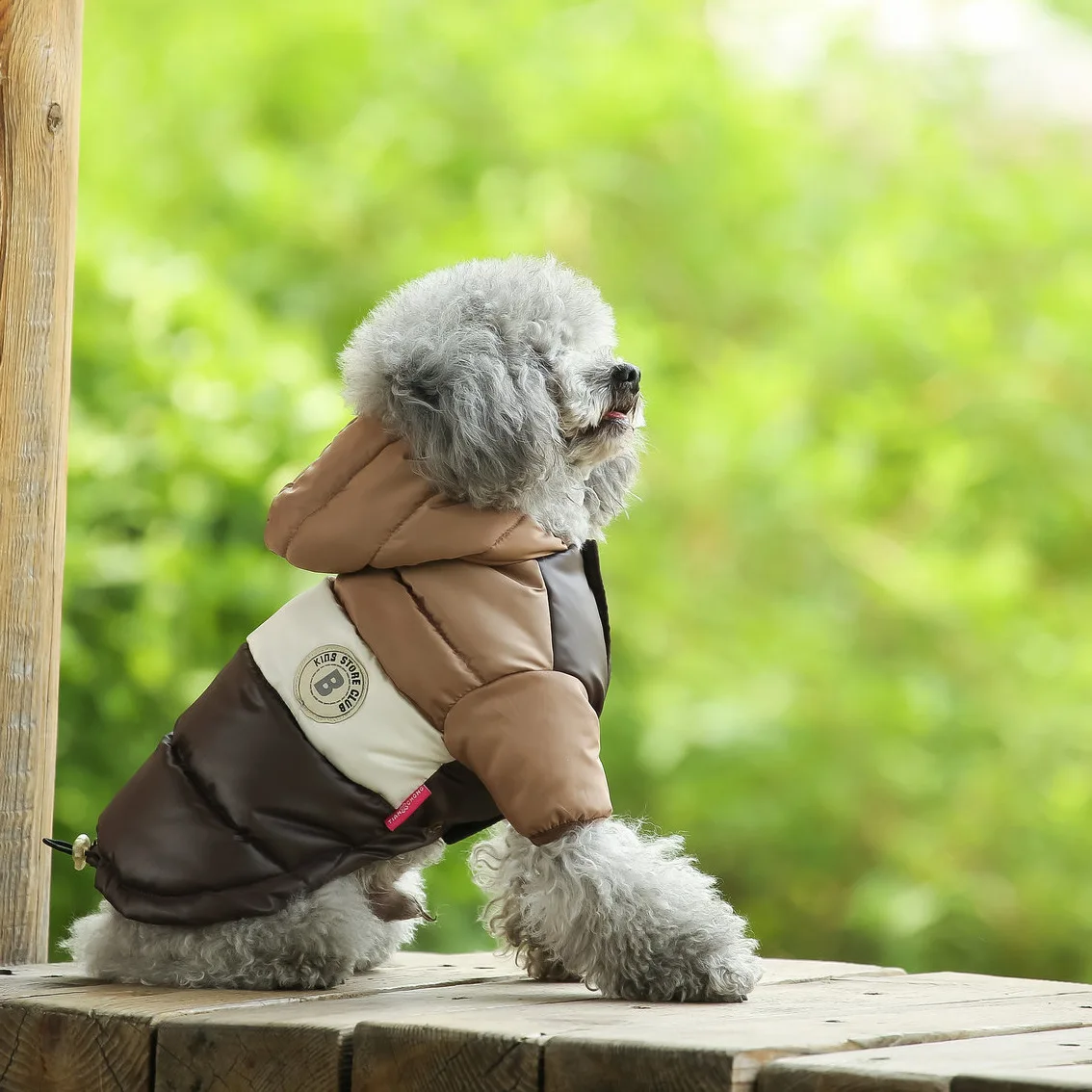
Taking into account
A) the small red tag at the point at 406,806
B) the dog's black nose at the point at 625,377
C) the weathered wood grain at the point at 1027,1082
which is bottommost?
the weathered wood grain at the point at 1027,1082

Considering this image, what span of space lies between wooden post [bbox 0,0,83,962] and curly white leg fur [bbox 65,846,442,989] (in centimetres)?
31

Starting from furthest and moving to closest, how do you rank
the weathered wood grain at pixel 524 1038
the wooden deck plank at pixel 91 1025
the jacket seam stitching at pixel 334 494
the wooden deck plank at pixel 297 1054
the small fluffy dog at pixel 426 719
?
1. the jacket seam stitching at pixel 334 494
2. the small fluffy dog at pixel 426 719
3. the wooden deck plank at pixel 91 1025
4. the wooden deck plank at pixel 297 1054
5. the weathered wood grain at pixel 524 1038

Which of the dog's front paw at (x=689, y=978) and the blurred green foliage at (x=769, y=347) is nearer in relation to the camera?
the dog's front paw at (x=689, y=978)

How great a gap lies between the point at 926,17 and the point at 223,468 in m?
3.46

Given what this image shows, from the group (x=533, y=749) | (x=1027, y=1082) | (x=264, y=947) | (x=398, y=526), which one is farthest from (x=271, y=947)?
(x=1027, y=1082)

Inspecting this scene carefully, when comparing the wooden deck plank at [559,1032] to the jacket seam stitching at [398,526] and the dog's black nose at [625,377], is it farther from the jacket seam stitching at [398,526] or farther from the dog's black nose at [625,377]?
the dog's black nose at [625,377]

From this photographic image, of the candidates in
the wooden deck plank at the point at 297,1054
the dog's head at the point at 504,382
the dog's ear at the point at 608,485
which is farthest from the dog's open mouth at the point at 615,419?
the wooden deck plank at the point at 297,1054

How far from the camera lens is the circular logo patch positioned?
5.32 ft

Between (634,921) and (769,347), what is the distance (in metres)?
3.86

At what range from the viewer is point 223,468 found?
321 centimetres

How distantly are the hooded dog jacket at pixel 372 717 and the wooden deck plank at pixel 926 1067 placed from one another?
1.51 ft

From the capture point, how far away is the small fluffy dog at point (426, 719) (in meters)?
1.56

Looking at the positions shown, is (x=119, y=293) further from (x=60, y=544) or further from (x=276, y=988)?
(x=276, y=988)

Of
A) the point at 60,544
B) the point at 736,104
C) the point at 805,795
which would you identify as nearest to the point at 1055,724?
the point at 805,795
